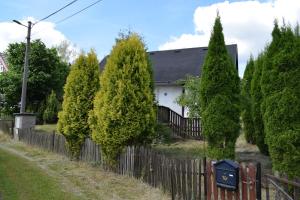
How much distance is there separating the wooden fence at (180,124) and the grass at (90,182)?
6.46 metres

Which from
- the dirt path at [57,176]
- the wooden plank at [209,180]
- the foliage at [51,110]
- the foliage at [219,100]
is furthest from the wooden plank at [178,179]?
the foliage at [51,110]

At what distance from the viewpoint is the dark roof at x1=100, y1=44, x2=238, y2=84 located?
83.0ft

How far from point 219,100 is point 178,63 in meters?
17.8

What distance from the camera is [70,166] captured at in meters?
11.4

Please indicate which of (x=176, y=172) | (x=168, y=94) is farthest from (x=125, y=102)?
(x=168, y=94)

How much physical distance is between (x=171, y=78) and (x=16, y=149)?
1245 cm

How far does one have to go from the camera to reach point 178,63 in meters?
27.3

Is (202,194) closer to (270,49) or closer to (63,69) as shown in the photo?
(270,49)

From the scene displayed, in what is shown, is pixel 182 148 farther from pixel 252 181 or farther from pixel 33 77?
pixel 33 77

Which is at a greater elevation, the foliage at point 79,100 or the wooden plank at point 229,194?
the foliage at point 79,100

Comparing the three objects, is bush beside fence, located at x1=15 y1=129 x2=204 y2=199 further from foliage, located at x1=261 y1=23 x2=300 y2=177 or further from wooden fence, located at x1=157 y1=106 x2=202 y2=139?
wooden fence, located at x1=157 y1=106 x2=202 y2=139

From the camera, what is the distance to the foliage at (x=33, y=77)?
27.5 metres

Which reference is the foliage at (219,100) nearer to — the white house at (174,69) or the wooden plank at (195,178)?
the wooden plank at (195,178)

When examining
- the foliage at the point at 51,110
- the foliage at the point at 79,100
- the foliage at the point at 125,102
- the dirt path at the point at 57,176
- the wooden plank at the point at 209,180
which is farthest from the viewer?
the foliage at the point at 51,110
